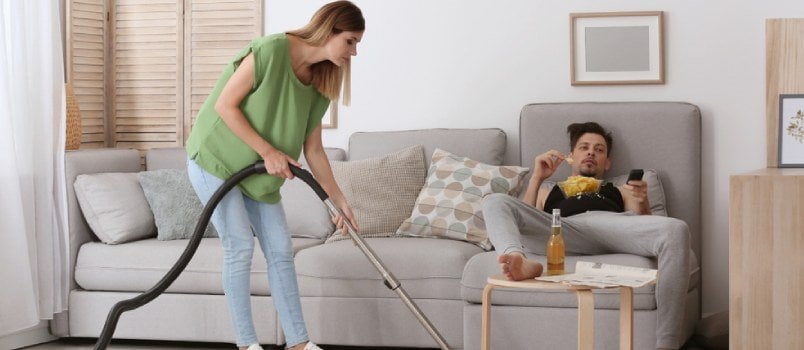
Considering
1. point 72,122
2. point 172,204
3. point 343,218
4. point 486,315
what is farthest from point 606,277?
point 72,122

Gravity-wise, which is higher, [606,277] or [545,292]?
[606,277]

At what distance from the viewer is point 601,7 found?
480 centimetres

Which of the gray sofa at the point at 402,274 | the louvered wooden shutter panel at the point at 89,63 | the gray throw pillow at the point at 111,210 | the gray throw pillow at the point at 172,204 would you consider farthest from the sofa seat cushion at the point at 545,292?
the louvered wooden shutter panel at the point at 89,63

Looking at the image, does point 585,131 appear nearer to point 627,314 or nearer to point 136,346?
point 627,314

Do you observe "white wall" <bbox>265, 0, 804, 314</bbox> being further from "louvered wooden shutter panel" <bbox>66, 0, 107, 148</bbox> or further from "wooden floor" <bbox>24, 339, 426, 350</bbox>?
"wooden floor" <bbox>24, 339, 426, 350</bbox>

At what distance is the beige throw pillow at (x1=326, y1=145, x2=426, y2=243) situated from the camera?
178 inches

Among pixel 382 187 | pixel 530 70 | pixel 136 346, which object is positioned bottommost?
pixel 136 346

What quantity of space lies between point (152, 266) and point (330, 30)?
143cm

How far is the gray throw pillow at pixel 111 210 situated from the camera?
461cm

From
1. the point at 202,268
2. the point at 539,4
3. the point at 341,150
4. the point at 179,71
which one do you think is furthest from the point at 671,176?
the point at 179,71

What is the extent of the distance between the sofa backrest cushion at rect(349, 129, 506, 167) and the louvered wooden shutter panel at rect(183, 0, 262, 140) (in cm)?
81

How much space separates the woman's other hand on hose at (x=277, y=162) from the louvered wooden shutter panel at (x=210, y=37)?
1.79 m

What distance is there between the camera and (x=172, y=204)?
468 centimetres

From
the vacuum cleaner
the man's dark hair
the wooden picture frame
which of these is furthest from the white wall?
the vacuum cleaner
